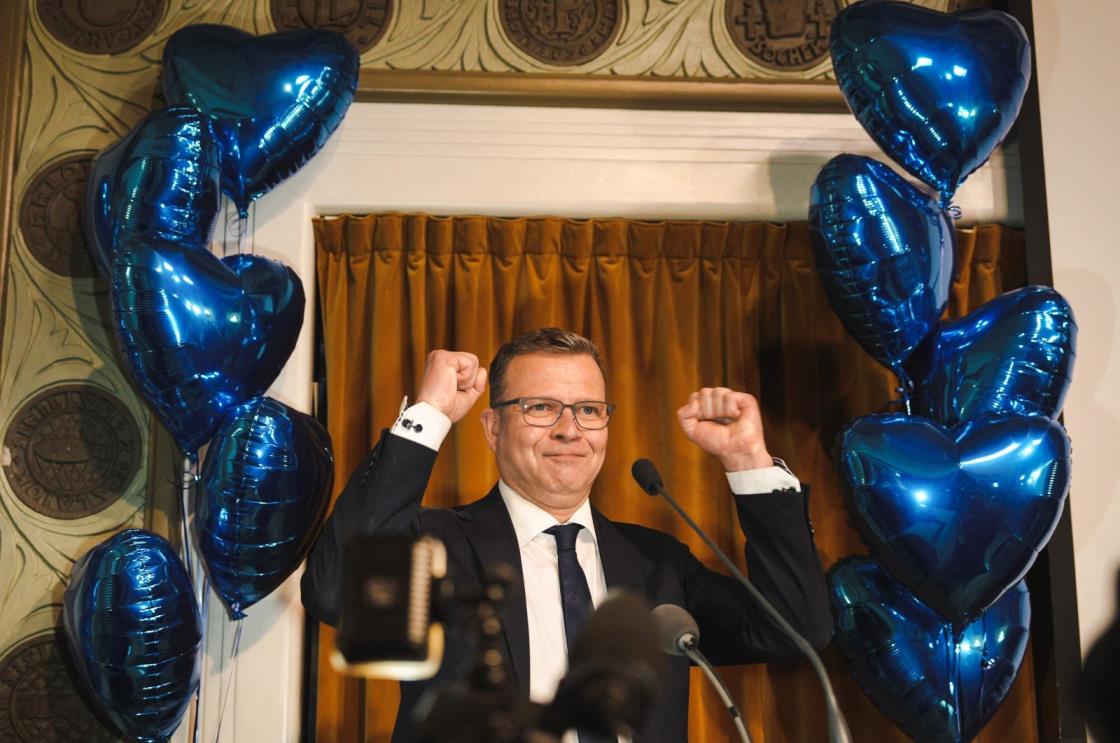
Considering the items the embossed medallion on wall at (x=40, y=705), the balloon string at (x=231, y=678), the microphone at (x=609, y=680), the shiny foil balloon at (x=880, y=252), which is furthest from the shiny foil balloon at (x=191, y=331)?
the microphone at (x=609, y=680)

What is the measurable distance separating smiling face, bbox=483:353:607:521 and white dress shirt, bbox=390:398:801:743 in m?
0.04

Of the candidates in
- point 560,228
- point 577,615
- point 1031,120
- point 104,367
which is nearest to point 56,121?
point 104,367

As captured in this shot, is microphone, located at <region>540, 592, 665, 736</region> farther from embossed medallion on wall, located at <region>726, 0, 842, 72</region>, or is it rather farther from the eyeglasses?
embossed medallion on wall, located at <region>726, 0, 842, 72</region>

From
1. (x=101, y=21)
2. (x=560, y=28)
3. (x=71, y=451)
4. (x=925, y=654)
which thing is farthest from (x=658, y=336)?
(x=101, y=21)

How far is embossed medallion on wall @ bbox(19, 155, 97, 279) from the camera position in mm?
2949

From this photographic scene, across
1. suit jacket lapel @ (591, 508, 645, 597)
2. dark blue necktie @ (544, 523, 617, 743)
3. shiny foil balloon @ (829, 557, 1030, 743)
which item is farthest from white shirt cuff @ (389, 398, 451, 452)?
shiny foil balloon @ (829, 557, 1030, 743)

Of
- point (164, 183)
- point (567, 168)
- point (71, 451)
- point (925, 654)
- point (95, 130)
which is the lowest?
point (925, 654)

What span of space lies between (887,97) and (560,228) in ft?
2.89

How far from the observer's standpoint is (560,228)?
3.10 meters

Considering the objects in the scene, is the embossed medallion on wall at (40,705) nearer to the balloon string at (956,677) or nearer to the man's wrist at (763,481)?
the man's wrist at (763,481)

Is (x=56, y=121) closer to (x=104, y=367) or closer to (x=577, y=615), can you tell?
(x=104, y=367)

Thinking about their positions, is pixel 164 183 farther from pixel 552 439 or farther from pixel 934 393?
pixel 934 393

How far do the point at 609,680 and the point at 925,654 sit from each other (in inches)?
59.2

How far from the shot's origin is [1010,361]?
2.44 metres
